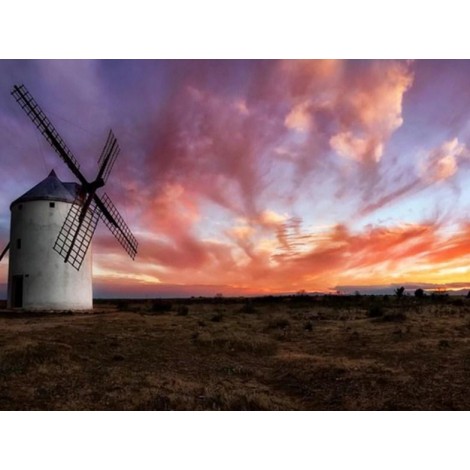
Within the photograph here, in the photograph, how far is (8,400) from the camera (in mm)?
9938

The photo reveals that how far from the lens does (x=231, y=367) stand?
1355 cm

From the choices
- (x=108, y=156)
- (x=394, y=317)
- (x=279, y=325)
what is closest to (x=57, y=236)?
(x=108, y=156)

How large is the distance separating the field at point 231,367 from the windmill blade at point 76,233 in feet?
22.8

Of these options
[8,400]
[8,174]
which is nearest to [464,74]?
[8,400]

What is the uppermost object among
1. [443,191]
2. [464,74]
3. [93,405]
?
[464,74]

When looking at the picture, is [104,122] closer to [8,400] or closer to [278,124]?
[278,124]

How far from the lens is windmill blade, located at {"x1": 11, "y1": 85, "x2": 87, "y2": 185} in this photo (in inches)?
902

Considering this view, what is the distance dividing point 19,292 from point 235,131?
17800 millimetres

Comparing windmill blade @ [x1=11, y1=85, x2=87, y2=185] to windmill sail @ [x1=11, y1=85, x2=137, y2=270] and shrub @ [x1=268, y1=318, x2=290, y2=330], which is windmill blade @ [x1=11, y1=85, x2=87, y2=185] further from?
shrub @ [x1=268, y1=318, x2=290, y2=330]

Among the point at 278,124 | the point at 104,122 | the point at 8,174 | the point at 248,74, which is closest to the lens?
the point at 248,74

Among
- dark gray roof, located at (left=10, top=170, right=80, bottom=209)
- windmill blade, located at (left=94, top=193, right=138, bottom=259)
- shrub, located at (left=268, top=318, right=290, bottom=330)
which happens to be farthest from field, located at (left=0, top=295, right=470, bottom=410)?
dark gray roof, located at (left=10, top=170, right=80, bottom=209)

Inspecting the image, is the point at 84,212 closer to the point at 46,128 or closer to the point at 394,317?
the point at 46,128

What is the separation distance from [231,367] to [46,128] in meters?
18.8

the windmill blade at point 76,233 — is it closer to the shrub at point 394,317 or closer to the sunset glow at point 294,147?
the sunset glow at point 294,147
